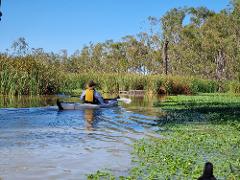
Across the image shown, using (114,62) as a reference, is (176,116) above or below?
below

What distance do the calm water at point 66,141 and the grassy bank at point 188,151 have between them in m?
0.42

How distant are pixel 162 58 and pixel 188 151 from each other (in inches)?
2916

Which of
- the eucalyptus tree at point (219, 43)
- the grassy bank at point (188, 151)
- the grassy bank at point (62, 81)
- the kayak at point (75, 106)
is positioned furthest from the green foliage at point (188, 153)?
the eucalyptus tree at point (219, 43)

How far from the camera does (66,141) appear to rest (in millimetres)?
13406

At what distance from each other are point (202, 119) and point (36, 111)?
8.03 metres

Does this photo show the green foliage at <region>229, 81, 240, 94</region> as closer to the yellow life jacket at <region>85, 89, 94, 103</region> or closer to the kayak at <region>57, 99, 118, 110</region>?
the kayak at <region>57, 99, 118, 110</region>

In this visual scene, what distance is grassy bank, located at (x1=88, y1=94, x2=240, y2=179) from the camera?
918cm

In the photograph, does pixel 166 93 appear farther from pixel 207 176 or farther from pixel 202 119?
pixel 207 176

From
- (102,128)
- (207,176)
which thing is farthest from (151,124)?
(207,176)

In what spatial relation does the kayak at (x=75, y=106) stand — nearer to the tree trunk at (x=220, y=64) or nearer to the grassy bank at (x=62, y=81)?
the grassy bank at (x=62, y=81)

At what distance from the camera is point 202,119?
19266 mm

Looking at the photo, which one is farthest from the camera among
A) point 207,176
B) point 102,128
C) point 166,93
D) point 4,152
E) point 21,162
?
point 166,93

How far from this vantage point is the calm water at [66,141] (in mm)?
9688

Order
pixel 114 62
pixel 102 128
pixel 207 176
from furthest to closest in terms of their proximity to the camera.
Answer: pixel 114 62, pixel 102 128, pixel 207 176
